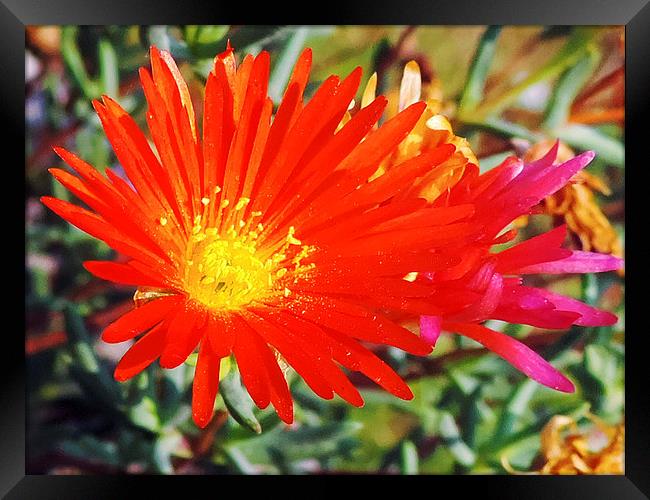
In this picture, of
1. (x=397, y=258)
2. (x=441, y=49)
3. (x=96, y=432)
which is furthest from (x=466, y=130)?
(x=96, y=432)

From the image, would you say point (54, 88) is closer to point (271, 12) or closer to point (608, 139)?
point (271, 12)

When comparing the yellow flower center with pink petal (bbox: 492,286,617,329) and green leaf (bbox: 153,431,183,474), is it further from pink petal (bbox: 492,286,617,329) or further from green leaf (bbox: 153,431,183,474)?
pink petal (bbox: 492,286,617,329)

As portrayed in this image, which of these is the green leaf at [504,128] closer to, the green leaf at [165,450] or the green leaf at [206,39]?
the green leaf at [206,39]

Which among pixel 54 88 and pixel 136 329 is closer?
pixel 136 329

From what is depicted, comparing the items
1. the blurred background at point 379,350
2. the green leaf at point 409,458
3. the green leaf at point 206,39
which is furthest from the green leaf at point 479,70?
the green leaf at point 409,458

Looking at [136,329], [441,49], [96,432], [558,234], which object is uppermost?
[441,49]
